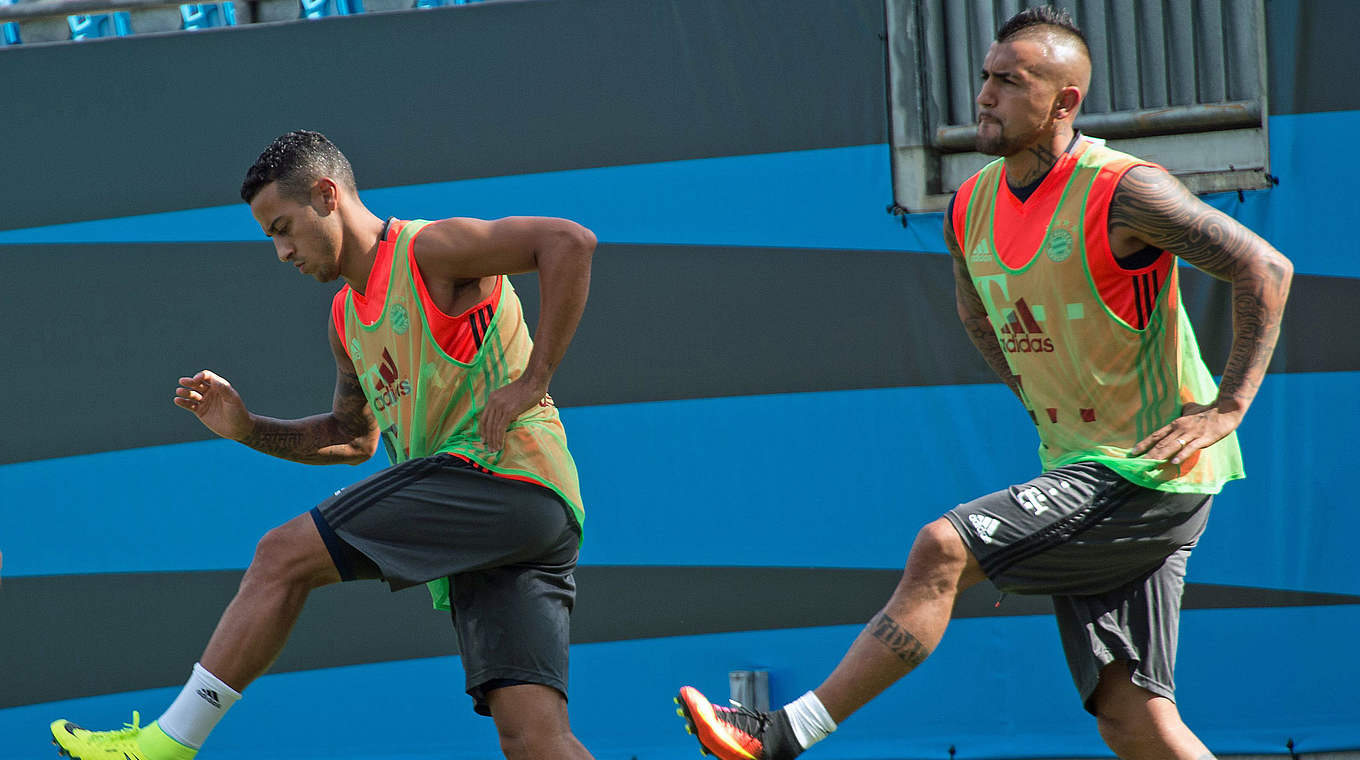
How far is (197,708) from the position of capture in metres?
2.95

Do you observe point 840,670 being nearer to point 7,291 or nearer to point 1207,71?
point 1207,71

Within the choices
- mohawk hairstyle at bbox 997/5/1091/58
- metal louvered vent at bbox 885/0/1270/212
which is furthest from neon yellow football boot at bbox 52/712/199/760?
metal louvered vent at bbox 885/0/1270/212

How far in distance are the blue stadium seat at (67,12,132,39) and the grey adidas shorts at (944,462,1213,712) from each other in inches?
152

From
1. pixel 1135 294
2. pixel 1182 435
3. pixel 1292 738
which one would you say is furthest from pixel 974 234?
pixel 1292 738

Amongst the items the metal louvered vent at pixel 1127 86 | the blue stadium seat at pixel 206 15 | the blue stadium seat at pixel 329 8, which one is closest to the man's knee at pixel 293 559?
the metal louvered vent at pixel 1127 86

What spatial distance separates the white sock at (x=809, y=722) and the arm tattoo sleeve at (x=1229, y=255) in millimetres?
1081

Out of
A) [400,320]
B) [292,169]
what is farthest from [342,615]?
[292,169]

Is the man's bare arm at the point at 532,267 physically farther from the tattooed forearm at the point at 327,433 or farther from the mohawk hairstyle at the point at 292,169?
the tattooed forearm at the point at 327,433

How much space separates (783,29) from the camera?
4.80 meters

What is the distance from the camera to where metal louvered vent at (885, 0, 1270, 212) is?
176 inches

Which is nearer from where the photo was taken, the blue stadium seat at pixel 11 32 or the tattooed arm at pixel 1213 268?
the tattooed arm at pixel 1213 268

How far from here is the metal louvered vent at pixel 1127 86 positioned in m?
4.46

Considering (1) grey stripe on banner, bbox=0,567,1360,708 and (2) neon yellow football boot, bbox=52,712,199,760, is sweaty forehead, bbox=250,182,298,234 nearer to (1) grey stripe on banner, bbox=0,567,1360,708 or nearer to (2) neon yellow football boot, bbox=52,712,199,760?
(2) neon yellow football boot, bbox=52,712,199,760

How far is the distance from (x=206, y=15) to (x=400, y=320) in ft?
8.07
